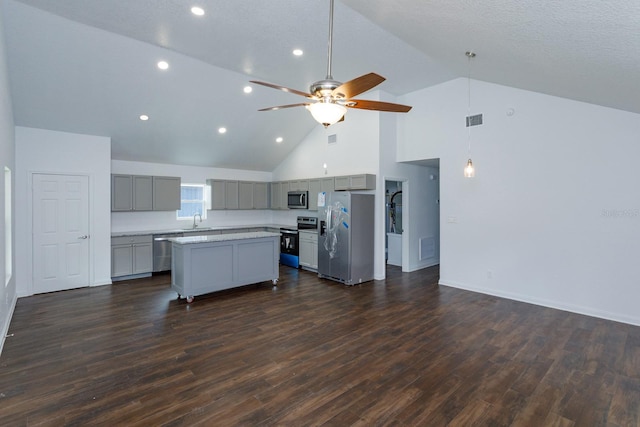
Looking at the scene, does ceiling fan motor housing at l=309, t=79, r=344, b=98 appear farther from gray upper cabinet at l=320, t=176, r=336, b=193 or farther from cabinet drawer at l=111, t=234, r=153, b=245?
cabinet drawer at l=111, t=234, r=153, b=245

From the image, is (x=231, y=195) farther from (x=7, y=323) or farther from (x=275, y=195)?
(x=7, y=323)

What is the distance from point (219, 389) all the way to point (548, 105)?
17.8 ft

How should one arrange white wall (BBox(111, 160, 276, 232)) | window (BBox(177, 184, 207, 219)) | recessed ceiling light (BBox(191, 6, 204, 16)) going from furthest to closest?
window (BBox(177, 184, 207, 219)), white wall (BBox(111, 160, 276, 232)), recessed ceiling light (BBox(191, 6, 204, 16))

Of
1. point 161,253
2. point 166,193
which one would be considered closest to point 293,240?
point 161,253

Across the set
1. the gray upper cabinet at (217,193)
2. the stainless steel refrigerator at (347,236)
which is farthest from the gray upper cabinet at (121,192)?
the stainless steel refrigerator at (347,236)

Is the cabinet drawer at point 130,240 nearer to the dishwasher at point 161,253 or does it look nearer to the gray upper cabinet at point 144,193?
the dishwasher at point 161,253

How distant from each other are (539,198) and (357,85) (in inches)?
151

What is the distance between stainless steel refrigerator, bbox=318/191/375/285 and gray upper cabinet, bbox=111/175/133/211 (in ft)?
12.7

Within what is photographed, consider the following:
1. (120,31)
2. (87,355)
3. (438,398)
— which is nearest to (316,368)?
(438,398)

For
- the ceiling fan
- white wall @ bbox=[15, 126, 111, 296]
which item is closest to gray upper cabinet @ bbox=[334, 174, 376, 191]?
the ceiling fan

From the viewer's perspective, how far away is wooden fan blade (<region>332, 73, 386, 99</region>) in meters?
2.25

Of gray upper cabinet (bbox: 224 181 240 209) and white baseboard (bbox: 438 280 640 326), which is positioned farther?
gray upper cabinet (bbox: 224 181 240 209)

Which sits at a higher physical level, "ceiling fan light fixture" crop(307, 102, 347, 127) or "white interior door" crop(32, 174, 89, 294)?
"ceiling fan light fixture" crop(307, 102, 347, 127)

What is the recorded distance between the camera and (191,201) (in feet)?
25.2
